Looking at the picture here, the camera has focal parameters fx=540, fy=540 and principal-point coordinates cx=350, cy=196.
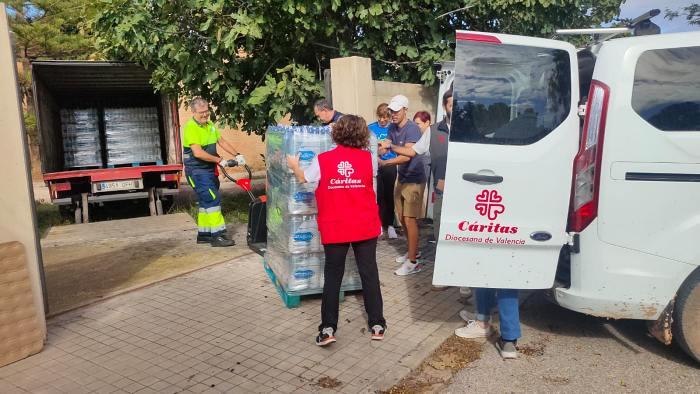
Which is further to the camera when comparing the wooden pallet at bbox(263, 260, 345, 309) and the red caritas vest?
the wooden pallet at bbox(263, 260, 345, 309)

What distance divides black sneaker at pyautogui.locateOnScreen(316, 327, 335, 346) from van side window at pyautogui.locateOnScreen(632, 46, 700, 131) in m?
2.51

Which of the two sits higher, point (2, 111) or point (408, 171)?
point (2, 111)

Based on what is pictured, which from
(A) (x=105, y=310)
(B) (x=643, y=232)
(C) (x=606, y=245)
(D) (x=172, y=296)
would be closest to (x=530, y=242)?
(C) (x=606, y=245)

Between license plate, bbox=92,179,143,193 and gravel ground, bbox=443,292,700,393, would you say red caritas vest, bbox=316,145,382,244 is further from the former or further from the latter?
license plate, bbox=92,179,143,193

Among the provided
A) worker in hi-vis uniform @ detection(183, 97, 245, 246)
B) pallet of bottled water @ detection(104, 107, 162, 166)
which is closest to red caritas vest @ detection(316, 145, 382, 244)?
worker in hi-vis uniform @ detection(183, 97, 245, 246)

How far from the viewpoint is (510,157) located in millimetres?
3379

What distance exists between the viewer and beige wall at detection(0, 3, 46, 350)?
3.78m

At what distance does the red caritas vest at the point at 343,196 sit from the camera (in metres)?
3.71

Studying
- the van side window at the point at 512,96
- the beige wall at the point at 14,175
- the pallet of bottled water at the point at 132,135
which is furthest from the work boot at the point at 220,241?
the pallet of bottled water at the point at 132,135

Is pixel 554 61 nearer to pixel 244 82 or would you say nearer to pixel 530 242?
pixel 530 242

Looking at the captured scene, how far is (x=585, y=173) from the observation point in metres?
3.40

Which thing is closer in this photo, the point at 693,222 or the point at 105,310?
the point at 693,222

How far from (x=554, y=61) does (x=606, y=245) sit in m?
1.21

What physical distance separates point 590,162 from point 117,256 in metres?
5.54
